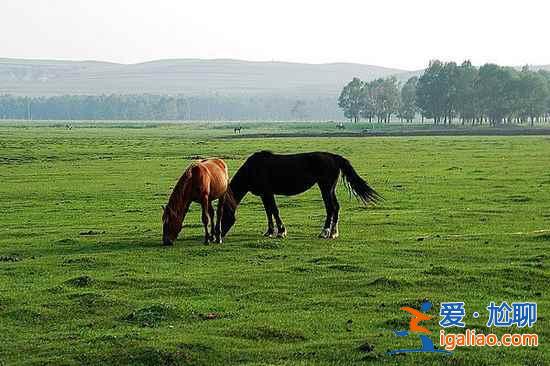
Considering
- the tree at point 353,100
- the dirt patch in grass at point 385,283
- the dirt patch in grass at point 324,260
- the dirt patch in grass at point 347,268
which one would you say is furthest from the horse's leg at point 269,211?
the tree at point 353,100

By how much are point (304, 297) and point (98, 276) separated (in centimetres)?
383

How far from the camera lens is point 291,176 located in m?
19.6

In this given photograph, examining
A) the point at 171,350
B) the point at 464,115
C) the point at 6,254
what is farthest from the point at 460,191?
the point at 464,115

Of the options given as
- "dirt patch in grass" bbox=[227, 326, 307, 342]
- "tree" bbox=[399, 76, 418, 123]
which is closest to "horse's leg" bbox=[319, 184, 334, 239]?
"dirt patch in grass" bbox=[227, 326, 307, 342]

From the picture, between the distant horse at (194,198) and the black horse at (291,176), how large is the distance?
67 cm

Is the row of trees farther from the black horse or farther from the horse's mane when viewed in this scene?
the horse's mane

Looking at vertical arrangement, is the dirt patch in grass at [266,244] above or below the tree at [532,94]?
below

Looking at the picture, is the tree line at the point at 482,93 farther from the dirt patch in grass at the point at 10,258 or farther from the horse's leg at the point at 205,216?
the dirt patch in grass at the point at 10,258

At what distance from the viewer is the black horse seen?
19.4 metres

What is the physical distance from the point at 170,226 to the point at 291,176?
3178 mm

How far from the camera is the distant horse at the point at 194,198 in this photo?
18094 mm

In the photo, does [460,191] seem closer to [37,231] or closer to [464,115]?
[37,231]

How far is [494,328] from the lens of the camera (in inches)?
428

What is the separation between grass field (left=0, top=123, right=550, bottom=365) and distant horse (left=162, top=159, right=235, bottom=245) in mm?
462
